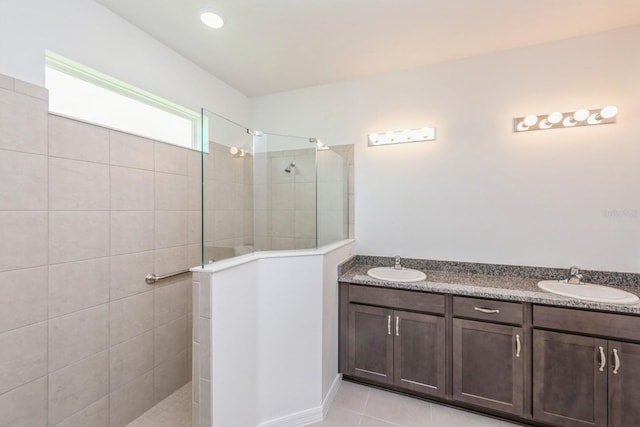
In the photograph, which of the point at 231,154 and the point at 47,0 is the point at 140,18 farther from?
the point at 231,154

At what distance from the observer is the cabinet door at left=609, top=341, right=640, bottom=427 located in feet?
4.67

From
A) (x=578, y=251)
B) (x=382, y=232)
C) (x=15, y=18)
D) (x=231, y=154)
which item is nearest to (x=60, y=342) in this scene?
(x=231, y=154)

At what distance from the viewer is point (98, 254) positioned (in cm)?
156

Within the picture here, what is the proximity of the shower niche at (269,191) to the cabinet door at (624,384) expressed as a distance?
1.86 metres

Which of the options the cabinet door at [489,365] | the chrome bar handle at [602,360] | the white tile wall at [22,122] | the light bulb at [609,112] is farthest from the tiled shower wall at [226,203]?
the light bulb at [609,112]

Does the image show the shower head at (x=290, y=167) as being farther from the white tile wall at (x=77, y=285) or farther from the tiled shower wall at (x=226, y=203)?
the white tile wall at (x=77, y=285)

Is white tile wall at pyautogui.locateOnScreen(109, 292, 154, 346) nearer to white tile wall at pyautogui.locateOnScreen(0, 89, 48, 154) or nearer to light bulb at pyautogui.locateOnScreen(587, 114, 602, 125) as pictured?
white tile wall at pyautogui.locateOnScreen(0, 89, 48, 154)

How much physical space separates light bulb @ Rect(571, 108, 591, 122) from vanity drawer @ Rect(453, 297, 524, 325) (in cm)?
142

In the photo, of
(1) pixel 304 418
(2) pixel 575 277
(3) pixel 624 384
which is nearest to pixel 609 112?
(2) pixel 575 277

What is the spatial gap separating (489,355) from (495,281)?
53cm

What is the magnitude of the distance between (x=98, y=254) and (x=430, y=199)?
2491 mm

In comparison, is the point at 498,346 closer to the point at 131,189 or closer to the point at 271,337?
the point at 271,337

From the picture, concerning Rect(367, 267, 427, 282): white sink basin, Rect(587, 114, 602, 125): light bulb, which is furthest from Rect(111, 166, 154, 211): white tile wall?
Rect(587, 114, 602, 125): light bulb

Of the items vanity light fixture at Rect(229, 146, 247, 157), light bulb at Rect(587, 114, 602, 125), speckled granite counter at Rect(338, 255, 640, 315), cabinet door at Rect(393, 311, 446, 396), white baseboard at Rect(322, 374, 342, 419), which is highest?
light bulb at Rect(587, 114, 602, 125)
